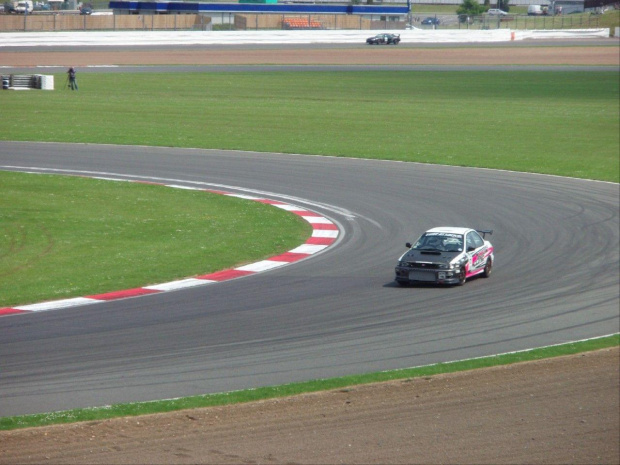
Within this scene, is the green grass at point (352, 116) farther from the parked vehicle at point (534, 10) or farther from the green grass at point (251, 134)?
the parked vehicle at point (534, 10)

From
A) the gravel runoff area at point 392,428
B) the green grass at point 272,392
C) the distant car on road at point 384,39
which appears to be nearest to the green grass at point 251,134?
the green grass at point 272,392

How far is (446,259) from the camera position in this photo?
2100cm

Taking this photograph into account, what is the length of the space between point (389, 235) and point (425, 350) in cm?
982

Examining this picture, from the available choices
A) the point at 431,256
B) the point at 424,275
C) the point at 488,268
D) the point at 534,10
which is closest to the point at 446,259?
the point at 431,256

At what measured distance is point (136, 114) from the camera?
52.0m

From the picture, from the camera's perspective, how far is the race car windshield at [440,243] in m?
21.6

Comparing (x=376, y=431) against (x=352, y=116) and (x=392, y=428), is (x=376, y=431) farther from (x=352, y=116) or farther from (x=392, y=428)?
(x=352, y=116)

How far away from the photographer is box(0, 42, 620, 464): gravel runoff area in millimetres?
11367

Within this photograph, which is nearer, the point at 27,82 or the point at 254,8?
the point at 27,82

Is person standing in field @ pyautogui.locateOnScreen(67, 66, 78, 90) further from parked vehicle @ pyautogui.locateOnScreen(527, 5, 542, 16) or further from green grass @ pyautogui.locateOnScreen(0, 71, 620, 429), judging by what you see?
parked vehicle @ pyautogui.locateOnScreen(527, 5, 542, 16)

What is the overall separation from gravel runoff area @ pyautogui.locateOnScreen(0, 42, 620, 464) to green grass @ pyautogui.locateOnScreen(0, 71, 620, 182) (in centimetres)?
2548

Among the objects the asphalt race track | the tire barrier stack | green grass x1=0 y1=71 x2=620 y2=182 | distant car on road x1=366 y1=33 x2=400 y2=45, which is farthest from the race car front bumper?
distant car on road x1=366 y1=33 x2=400 y2=45

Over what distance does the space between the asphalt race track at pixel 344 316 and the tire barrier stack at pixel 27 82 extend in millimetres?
30661

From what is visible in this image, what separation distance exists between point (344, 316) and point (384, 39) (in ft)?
274
